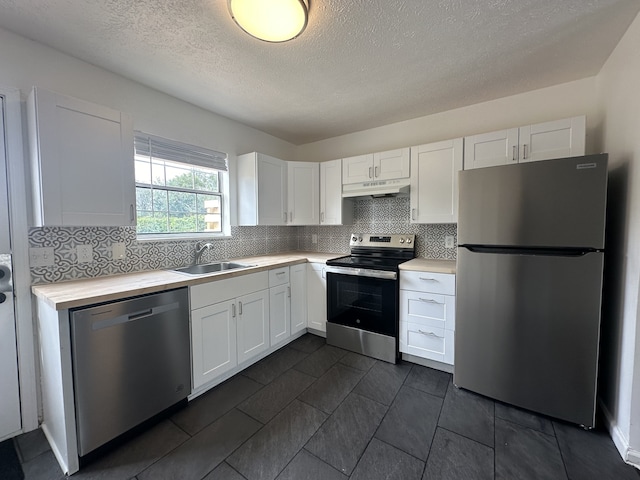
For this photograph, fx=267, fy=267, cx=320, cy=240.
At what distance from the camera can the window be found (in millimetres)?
2320

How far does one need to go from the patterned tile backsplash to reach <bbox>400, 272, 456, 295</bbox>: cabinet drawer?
0.63 m

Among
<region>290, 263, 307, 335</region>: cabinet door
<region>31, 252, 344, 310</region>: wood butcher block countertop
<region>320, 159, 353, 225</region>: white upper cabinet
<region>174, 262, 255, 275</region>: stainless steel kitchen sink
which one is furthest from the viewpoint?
<region>320, 159, 353, 225</region>: white upper cabinet

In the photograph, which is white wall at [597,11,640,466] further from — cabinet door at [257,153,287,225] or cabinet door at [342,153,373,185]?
cabinet door at [257,153,287,225]

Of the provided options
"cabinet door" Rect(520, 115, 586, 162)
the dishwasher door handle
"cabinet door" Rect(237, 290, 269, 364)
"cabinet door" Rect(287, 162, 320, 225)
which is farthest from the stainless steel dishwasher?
"cabinet door" Rect(520, 115, 586, 162)

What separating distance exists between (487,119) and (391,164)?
0.98m

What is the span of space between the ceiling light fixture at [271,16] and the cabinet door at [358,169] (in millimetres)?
1680

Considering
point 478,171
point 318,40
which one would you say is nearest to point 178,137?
point 318,40

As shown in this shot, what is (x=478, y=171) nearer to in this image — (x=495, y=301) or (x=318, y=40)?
(x=495, y=301)

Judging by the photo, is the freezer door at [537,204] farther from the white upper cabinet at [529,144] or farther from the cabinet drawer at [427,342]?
the cabinet drawer at [427,342]

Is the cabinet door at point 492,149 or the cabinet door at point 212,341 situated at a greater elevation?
the cabinet door at point 492,149

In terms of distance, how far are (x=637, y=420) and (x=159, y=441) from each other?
268cm

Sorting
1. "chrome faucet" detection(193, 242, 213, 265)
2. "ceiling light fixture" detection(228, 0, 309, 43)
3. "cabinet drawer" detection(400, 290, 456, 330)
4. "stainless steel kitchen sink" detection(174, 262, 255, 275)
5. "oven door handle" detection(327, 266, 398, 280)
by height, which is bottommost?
"cabinet drawer" detection(400, 290, 456, 330)

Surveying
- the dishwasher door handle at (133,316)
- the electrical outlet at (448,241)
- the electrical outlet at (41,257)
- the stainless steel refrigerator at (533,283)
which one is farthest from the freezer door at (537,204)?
the electrical outlet at (41,257)

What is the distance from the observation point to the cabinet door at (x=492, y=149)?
2.22m
